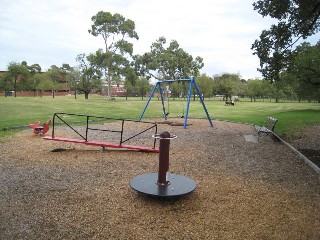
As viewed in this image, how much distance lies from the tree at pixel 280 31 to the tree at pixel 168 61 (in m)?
54.5

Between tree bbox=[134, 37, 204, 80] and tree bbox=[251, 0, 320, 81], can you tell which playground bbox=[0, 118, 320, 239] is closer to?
tree bbox=[251, 0, 320, 81]

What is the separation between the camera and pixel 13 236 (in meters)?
4.11

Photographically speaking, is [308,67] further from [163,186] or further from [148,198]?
[148,198]

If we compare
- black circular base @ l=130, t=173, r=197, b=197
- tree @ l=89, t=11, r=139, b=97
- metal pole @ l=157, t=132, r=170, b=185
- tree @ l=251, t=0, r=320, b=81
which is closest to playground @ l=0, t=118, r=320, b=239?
black circular base @ l=130, t=173, r=197, b=197

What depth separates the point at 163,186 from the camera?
18.8 ft

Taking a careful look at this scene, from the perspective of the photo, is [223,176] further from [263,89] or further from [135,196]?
[263,89]

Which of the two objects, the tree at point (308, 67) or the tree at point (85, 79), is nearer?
the tree at point (308, 67)

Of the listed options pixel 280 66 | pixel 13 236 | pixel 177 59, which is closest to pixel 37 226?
pixel 13 236

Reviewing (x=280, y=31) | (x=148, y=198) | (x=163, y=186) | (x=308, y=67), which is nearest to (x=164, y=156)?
(x=163, y=186)

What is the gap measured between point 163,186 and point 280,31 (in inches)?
347

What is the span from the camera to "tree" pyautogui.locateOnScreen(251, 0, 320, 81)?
34.5 feet

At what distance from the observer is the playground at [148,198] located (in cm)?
437

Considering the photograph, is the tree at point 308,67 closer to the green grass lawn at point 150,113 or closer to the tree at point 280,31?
the green grass lawn at point 150,113

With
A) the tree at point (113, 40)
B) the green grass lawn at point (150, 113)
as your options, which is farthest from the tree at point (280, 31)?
the tree at point (113, 40)
